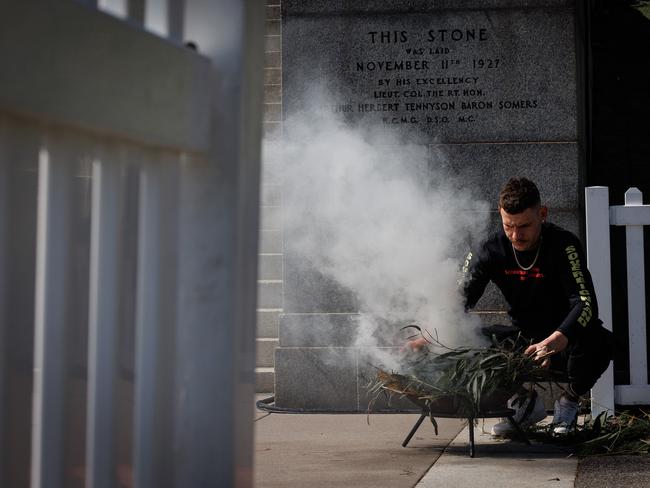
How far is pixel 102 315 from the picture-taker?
1.30 meters

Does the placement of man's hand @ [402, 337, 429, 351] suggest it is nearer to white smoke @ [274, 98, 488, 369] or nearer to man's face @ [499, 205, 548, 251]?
man's face @ [499, 205, 548, 251]

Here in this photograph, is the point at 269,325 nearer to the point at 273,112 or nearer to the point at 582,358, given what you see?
the point at 273,112

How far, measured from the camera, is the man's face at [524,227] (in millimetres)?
5277

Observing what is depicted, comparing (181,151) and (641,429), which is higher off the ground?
(181,151)

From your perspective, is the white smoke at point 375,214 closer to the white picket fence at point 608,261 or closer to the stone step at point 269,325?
the white picket fence at point 608,261

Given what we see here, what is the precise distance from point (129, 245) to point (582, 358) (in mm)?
4312

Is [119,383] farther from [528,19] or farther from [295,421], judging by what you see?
[528,19]

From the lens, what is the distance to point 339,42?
723 centimetres

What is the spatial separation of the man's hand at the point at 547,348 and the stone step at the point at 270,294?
4.12 m

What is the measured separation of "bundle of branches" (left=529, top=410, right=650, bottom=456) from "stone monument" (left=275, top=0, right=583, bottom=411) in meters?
1.62

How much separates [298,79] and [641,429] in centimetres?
336

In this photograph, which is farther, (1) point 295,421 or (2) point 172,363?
(1) point 295,421

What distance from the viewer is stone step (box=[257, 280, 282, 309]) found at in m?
8.88

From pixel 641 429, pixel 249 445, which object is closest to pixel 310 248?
pixel 641 429
